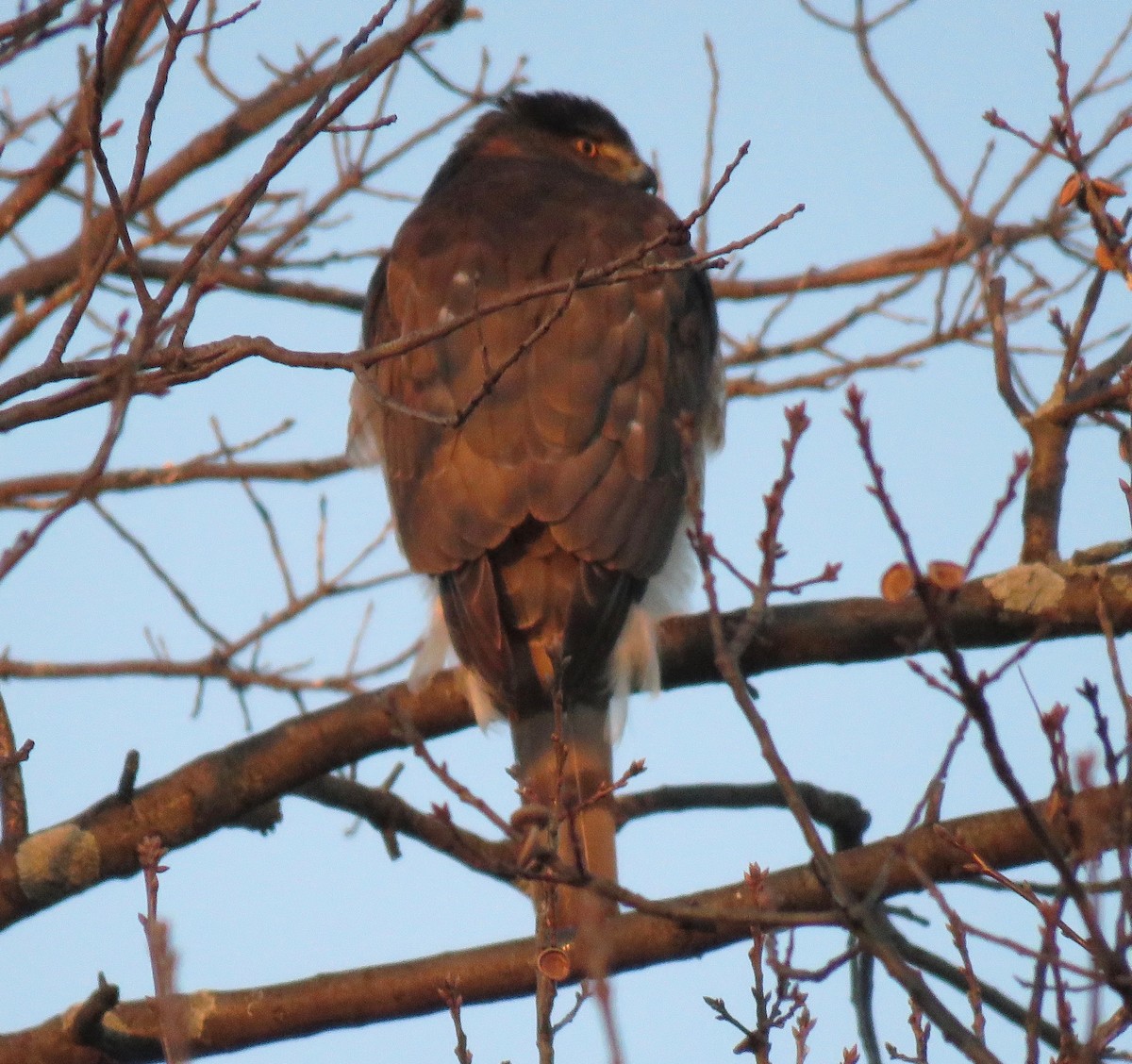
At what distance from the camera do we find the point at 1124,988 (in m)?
2.18

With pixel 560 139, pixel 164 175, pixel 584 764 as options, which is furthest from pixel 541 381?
pixel 560 139

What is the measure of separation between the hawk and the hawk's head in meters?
1.12

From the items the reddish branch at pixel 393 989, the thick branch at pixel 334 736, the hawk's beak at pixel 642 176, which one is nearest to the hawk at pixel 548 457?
the reddish branch at pixel 393 989

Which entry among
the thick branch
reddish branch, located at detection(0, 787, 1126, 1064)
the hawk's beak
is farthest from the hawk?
the hawk's beak

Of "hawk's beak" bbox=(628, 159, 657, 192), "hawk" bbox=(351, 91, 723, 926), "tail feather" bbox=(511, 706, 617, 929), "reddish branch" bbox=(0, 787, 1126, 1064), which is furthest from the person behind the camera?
"hawk's beak" bbox=(628, 159, 657, 192)

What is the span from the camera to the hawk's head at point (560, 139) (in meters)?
6.86

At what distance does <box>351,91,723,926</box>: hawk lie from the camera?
14.9ft

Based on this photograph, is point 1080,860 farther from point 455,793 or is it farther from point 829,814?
point 829,814

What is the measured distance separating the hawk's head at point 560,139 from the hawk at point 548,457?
1.12m

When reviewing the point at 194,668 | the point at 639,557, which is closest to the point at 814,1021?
the point at 639,557

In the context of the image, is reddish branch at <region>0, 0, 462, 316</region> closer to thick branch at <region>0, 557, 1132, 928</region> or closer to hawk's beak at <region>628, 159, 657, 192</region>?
hawk's beak at <region>628, 159, 657, 192</region>

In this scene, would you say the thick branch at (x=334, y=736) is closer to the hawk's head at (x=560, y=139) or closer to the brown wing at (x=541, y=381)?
Result: the brown wing at (x=541, y=381)

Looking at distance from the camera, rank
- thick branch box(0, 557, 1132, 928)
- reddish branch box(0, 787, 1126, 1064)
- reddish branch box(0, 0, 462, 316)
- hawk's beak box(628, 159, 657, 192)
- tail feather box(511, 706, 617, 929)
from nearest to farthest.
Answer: reddish branch box(0, 787, 1126, 1064)
thick branch box(0, 557, 1132, 928)
tail feather box(511, 706, 617, 929)
reddish branch box(0, 0, 462, 316)
hawk's beak box(628, 159, 657, 192)

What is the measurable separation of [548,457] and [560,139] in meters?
2.64
